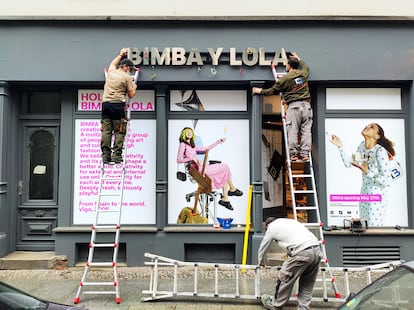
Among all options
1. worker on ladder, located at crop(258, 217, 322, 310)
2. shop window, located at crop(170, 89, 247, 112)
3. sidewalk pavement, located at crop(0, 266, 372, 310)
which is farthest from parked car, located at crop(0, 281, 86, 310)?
shop window, located at crop(170, 89, 247, 112)

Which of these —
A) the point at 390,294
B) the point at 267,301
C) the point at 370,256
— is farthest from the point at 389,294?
the point at 370,256

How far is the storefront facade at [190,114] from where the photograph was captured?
7238mm

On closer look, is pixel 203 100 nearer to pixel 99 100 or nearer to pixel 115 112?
pixel 115 112

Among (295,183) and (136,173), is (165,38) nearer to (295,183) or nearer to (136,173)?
(136,173)

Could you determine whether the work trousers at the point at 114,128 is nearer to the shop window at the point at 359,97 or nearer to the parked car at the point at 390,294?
the shop window at the point at 359,97

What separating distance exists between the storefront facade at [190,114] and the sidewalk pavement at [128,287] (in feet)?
1.49

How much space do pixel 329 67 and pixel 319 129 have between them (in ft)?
A: 4.05

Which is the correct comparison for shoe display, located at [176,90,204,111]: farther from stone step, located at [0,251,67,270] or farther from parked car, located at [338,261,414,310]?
parked car, located at [338,261,414,310]

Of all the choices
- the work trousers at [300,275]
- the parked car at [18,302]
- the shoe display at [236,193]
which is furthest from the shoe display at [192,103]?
the parked car at [18,302]

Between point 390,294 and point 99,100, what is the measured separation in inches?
249

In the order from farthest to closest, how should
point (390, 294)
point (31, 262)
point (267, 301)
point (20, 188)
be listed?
point (20, 188), point (31, 262), point (267, 301), point (390, 294)

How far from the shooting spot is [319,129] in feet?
24.3

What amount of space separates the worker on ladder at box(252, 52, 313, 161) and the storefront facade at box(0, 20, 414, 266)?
709 millimetres

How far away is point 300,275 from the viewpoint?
5.06 metres
